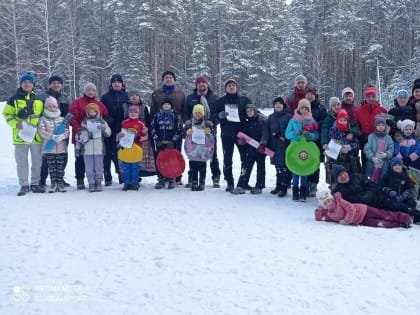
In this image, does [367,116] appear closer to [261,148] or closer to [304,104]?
[304,104]

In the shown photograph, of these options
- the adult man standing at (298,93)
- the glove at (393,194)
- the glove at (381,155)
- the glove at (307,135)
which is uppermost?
the adult man standing at (298,93)

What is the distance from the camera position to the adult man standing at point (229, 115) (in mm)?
7722

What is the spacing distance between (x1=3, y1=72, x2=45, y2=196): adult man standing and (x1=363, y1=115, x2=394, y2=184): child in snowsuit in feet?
19.4

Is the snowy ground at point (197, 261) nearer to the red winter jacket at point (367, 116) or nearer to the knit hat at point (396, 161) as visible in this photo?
the knit hat at point (396, 161)

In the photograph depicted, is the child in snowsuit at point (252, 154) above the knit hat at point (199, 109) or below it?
below

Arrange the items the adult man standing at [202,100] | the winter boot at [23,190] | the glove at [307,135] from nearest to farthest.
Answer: the glove at [307,135], the winter boot at [23,190], the adult man standing at [202,100]

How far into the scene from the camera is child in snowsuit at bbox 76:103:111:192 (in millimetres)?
7660

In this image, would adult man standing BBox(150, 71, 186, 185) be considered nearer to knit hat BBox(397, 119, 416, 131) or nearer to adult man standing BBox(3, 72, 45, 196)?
adult man standing BBox(3, 72, 45, 196)

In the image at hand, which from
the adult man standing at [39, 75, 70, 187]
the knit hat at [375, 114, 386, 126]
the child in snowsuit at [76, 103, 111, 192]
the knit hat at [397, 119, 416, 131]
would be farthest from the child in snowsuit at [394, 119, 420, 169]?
the adult man standing at [39, 75, 70, 187]

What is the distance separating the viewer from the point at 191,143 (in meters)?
7.84

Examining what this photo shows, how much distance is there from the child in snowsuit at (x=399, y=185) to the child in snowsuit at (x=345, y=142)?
0.67 metres

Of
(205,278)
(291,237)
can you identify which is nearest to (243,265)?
(205,278)

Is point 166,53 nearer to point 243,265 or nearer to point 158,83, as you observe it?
point 158,83

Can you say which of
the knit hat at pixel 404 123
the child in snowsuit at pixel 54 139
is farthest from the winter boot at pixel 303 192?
the child in snowsuit at pixel 54 139
